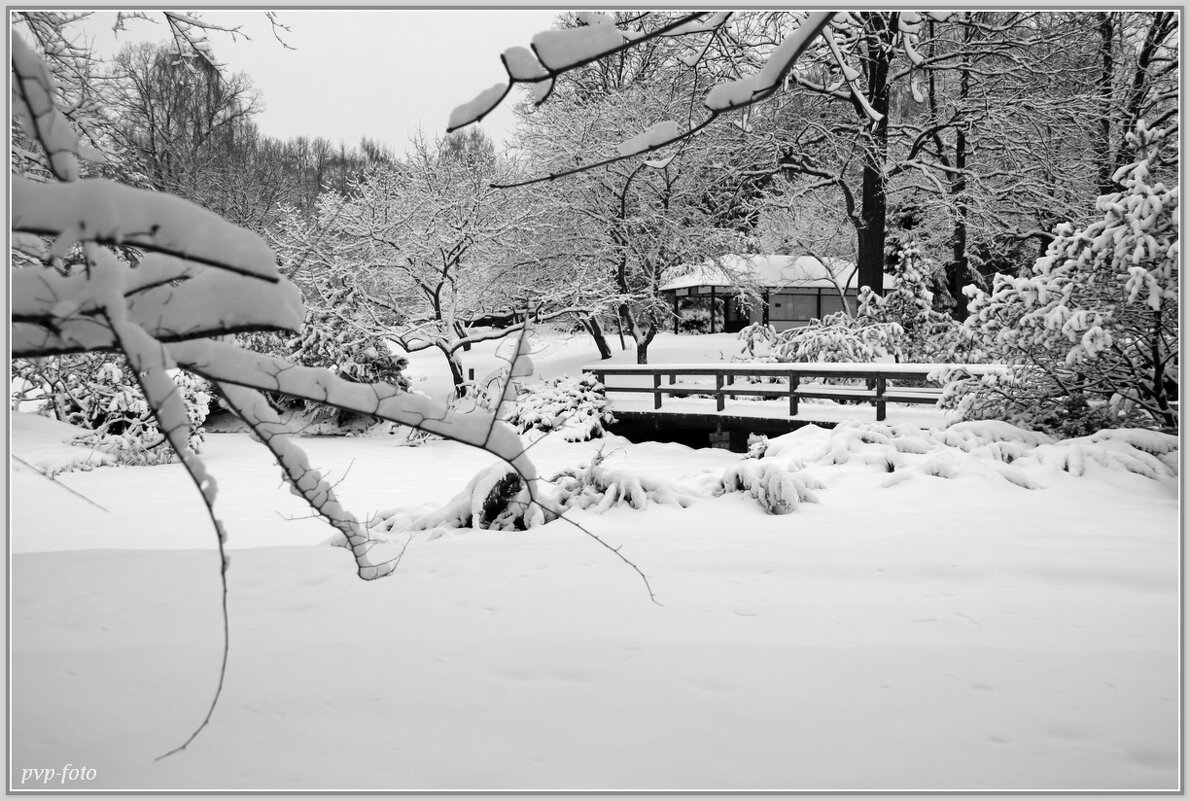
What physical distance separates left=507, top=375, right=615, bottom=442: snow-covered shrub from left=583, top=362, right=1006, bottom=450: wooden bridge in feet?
1.13

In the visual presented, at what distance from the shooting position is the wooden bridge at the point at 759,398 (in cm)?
887

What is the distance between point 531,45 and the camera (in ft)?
4.25

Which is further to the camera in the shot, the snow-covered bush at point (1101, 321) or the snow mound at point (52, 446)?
the snow mound at point (52, 446)

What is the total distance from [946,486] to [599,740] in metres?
4.08

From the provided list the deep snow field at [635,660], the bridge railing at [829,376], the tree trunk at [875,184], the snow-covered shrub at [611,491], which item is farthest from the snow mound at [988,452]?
the tree trunk at [875,184]

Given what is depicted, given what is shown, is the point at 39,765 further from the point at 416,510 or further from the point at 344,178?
the point at 344,178

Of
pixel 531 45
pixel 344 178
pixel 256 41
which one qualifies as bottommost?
pixel 531 45

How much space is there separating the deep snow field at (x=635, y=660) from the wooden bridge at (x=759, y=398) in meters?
4.53

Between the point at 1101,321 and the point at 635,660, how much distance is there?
5196 mm

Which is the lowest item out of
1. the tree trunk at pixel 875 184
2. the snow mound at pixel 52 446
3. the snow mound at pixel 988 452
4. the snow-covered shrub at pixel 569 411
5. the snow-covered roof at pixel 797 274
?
the snow-covered shrub at pixel 569 411

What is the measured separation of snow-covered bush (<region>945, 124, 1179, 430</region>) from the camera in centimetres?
545

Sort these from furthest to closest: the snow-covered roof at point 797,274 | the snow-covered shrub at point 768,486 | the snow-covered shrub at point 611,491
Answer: the snow-covered roof at point 797,274, the snow-covered shrub at point 611,491, the snow-covered shrub at point 768,486

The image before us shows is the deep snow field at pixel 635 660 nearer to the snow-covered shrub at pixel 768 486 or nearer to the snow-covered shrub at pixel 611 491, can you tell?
the snow-covered shrub at pixel 768 486

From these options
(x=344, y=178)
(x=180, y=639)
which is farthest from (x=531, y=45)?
(x=344, y=178)
